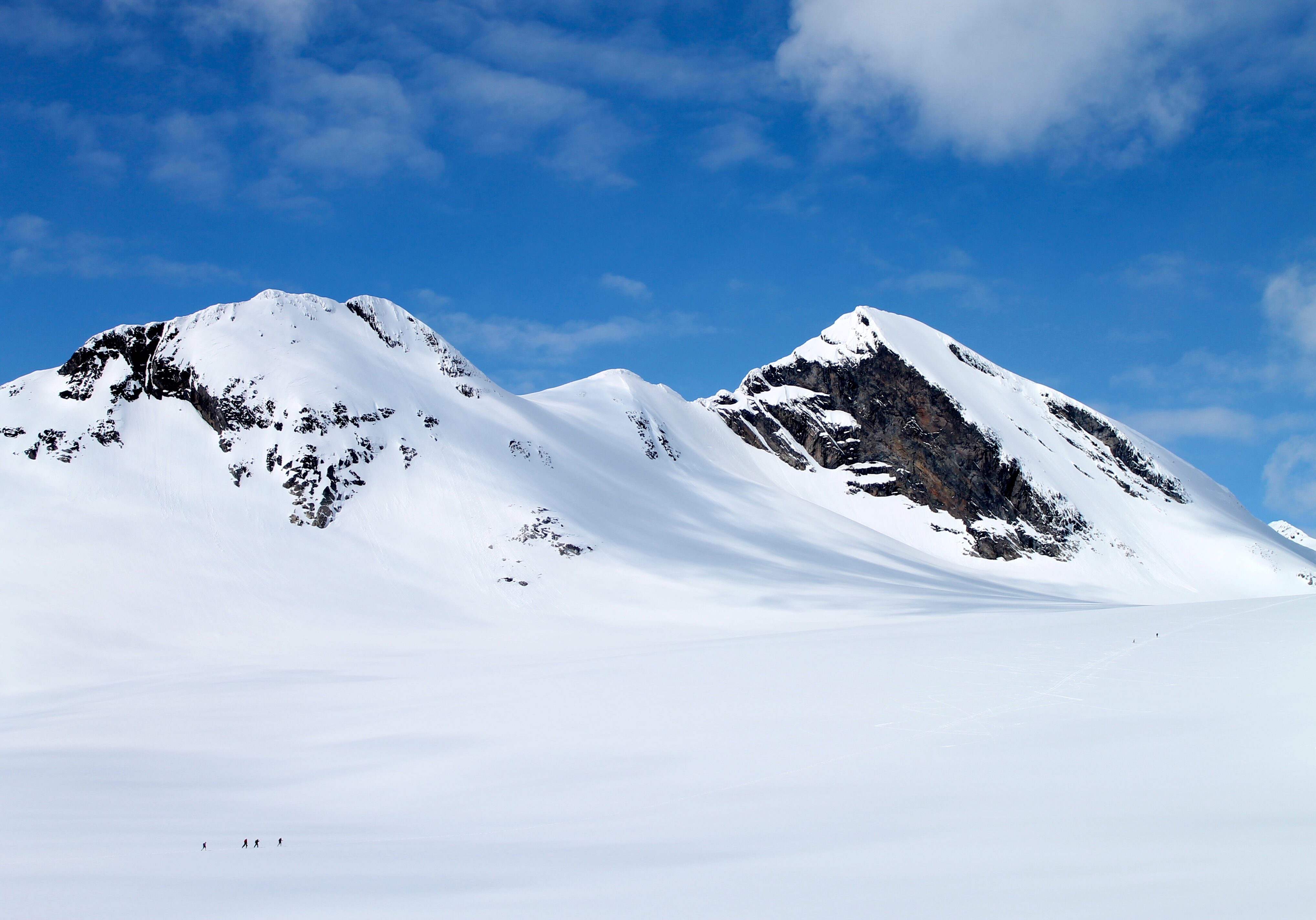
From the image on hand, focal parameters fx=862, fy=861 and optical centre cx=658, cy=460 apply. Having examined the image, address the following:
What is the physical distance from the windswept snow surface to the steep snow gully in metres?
0.49

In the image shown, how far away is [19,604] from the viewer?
44.8 m

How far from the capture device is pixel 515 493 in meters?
64.8

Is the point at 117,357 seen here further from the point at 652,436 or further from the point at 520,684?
the point at 520,684

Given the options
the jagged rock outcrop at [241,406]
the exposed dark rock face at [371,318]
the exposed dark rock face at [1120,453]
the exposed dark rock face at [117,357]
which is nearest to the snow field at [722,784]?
→ the jagged rock outcrop at [241,406]

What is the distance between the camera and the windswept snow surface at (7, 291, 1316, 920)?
36.6ft

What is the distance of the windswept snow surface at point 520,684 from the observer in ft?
36.6

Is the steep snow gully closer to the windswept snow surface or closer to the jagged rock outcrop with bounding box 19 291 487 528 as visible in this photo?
the jagged rock outcrop with bounding box 19 291 487 528

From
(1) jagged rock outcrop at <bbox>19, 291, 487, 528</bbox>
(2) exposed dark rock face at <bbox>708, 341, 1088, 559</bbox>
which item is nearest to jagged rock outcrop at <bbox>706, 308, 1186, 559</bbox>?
(2) exposed dark rock face at <bbox>708, 341, 1088, 559</bbox>

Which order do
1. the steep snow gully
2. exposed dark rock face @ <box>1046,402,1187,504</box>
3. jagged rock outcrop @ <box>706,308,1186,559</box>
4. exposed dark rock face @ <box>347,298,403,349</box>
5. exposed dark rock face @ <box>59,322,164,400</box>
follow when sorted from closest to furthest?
the steep snow gully < exposed dark rock face @ <box>59,322,164,400</box> < exposed dark rock face @ <box>347,298,403,349</box> < jagged rock outcrop @ <box>706,308,1186,559</box> < exposed dark rock face @ <box>1046,402,1187,504</box>

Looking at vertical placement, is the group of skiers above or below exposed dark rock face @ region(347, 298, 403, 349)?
below

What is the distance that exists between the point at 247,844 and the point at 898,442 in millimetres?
96098

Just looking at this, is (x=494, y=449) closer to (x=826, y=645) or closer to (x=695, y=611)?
(x=695, y=611)

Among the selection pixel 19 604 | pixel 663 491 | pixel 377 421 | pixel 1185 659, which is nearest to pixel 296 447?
pixel 377 421

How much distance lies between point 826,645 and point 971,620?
10379 mm
